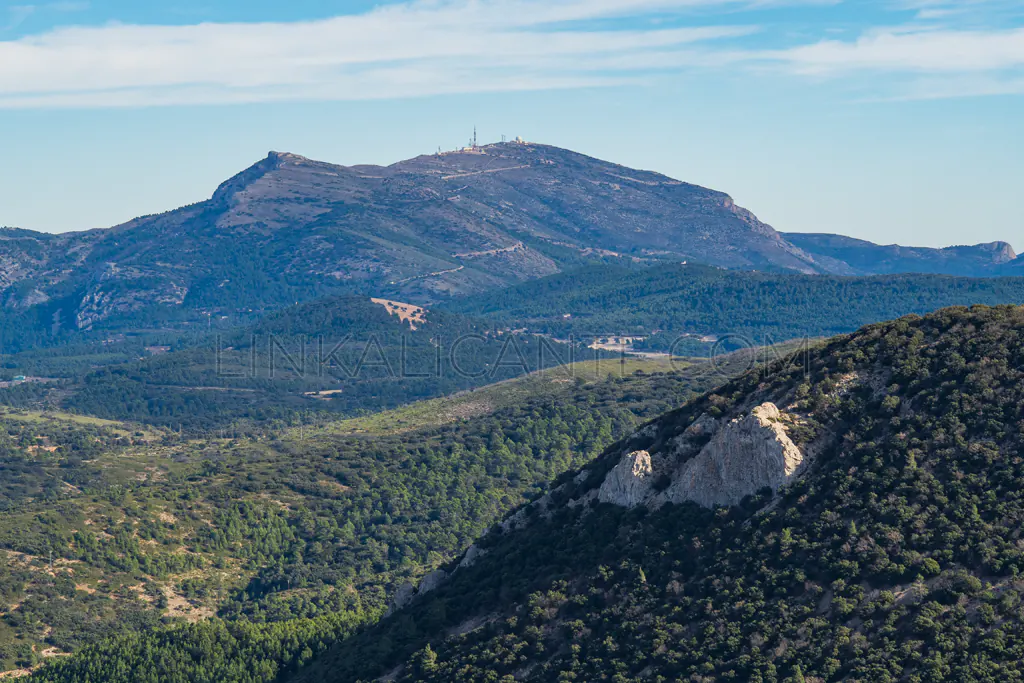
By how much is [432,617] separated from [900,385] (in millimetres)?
37273

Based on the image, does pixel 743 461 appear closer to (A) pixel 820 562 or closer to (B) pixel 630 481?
(B) pixel 630 481

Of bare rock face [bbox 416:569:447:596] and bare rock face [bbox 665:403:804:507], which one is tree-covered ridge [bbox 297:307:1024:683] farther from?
bare rock face [bbox 416:569:447:596]

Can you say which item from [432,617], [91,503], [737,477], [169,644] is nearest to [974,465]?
[737,477]

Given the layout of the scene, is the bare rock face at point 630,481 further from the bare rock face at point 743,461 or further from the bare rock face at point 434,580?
the bare rock face at point 434,580

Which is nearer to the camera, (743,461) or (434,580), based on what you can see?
(743,461)

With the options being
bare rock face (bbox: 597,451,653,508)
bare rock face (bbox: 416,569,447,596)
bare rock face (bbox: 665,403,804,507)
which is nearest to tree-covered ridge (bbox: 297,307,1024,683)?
bare rock face (bbox: 665,403,804,507)

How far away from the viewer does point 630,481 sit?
96188 mm

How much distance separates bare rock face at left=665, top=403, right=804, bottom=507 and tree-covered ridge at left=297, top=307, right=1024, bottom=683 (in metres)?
1.23

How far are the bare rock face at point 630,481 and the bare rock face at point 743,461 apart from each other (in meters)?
3.87

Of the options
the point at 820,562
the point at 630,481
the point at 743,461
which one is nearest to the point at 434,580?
the point at 630,481

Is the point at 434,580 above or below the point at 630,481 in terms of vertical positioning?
below

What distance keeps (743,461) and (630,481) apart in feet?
32.8

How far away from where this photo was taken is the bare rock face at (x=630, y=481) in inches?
3757

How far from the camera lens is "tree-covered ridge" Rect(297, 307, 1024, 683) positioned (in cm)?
7381
